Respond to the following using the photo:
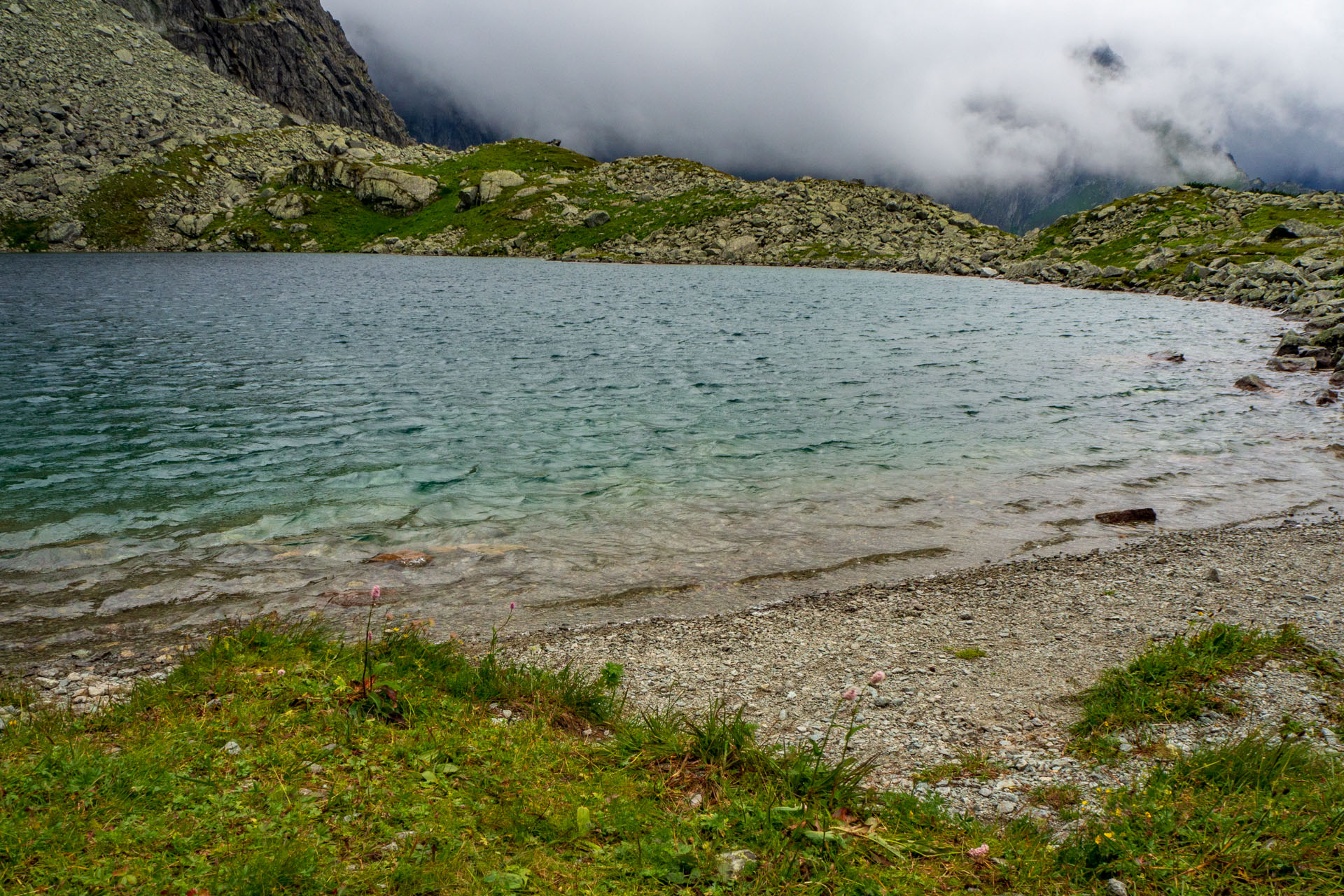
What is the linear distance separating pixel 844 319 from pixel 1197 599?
2141 inches

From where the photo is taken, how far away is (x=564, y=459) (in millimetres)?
21297

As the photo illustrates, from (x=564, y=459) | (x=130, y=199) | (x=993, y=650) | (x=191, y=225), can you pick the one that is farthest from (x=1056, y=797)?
(x=130, y=199)

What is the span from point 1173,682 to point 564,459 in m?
16.4

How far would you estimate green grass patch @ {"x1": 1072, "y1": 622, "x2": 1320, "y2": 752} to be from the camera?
25.3 feet

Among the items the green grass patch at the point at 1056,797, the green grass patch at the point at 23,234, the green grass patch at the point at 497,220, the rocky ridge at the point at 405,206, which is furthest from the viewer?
the green grass patch at the point at 497,220

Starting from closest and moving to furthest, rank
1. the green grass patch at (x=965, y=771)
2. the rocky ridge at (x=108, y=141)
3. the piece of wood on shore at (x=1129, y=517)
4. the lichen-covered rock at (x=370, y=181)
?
1. the green grass patch at (x=965, y=771)
2. the piece of wood on shore at (x=1129, y=517)
3. the rocky ridge at (x=108, y=141)
4. the lichen-covered rock at (x=370, y=181)

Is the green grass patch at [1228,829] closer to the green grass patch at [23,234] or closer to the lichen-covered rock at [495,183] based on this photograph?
the green grass patch at [23,234]

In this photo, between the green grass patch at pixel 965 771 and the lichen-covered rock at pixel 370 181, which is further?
the lichen-covered rock at pixel 370 181

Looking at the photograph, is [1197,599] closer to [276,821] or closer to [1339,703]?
[1339,703]

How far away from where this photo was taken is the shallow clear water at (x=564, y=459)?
1330 centimetres

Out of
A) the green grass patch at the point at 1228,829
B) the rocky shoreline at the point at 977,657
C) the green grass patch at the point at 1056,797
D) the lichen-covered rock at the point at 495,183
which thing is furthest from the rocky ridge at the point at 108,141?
the green grass patch at the point at 1228,829

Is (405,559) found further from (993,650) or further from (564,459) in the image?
(993,650)

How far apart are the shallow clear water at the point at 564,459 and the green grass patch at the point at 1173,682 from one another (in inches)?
221

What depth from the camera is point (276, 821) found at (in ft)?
17.1
